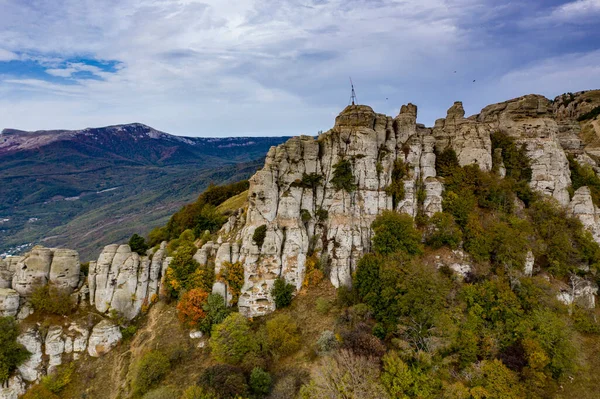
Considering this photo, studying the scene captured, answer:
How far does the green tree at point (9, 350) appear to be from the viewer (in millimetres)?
34438

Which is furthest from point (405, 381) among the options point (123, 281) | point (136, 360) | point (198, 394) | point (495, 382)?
point (123, 281)

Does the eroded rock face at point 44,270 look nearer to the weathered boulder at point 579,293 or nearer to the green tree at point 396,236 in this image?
the green tree at point 396,236

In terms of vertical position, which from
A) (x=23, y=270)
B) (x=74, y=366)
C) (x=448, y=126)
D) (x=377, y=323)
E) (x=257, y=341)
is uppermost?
(x=448, y=126)

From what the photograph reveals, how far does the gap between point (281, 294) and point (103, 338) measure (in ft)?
73.3

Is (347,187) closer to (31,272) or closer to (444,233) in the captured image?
(444,233)

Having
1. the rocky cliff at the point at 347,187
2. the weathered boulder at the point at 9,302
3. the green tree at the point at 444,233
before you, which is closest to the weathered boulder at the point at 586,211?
the rocky cliff at the point at 347,187

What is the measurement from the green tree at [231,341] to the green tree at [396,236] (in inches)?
772

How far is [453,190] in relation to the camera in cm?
4766

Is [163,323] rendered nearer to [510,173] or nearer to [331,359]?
[331,359]

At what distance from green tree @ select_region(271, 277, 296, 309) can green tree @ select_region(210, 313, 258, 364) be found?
5.67m

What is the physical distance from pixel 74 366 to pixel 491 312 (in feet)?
161

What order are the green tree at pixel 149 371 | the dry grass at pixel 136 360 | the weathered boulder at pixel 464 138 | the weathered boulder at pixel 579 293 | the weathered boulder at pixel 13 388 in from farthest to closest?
the weathered boulder at pixel 464 138 → the weathered boulder at pixel 579 293 → the dry grass at pixel 136 360 → the weathered boulder at pixel 13 388 → the green tree at pixel 149 371

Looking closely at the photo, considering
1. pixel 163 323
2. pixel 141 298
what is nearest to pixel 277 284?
pixel 163 323

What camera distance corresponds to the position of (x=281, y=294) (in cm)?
4141
